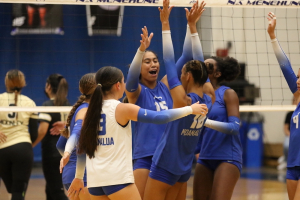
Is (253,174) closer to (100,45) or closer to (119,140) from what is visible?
(100,45)

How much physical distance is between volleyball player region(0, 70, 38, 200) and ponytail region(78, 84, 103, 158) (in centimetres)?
257

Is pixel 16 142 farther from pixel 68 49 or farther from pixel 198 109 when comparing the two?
pixel 68 49

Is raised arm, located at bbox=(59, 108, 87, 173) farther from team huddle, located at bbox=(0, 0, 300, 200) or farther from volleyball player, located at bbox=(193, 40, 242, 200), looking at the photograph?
volleyball player, located at bbox=(193, 40, 242, 200)

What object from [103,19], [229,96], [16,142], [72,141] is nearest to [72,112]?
[72,141]

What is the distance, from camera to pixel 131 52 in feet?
34.0

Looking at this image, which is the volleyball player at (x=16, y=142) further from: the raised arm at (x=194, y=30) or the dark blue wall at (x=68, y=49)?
the dark blue wall at (x=68, y=49)

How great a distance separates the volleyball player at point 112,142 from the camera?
118 inches

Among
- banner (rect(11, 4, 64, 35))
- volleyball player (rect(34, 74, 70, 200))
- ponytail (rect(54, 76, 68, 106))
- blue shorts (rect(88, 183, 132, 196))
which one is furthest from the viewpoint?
banner (rect(11, 4, 64, 35))

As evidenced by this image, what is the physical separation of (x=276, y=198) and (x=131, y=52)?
5071 mm

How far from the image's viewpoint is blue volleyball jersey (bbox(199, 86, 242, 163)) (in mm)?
4004

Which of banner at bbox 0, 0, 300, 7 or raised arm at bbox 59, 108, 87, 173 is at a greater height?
banner at bbox 0, 0, 300, 7

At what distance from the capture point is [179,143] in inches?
134

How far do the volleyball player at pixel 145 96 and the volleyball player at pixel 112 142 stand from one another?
1.97 ft

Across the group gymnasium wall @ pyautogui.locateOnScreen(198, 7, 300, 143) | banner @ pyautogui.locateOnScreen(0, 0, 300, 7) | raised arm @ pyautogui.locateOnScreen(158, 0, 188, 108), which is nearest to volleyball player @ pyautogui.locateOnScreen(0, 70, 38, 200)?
banner @ pyautogui.locateOnScreen(0, 0, 300, 7)
